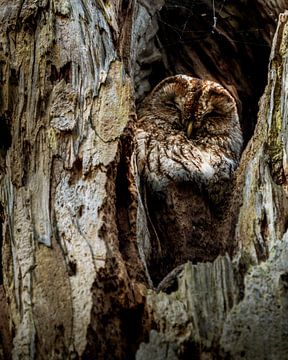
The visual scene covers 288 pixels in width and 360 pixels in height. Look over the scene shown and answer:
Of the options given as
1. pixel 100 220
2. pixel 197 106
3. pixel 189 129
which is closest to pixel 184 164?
pixel 189 129

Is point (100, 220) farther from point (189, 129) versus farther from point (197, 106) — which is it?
point (197, 106)

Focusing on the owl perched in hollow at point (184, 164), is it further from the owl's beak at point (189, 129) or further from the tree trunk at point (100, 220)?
the tree trunk at point (100, 220)

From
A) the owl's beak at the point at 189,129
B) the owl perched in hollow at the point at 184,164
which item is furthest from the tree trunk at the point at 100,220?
the owl's beak at the point at 189,129

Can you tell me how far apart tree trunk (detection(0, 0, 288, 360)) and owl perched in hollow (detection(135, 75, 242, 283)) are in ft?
0.82

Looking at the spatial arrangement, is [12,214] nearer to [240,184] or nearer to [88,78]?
[88,78]

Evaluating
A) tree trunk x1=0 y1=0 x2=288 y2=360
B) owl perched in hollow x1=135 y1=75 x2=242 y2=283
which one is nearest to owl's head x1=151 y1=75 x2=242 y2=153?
owl perched in hollow x1=135 y1=75 x2=242 y2=283

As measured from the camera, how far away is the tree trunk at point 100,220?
71.0 inches

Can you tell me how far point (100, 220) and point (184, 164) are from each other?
1.05m

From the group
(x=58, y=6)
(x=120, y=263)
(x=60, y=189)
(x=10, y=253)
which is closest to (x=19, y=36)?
(x=58, y=6)

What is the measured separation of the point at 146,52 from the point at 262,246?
6.00 ft

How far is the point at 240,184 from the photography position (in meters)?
2.49

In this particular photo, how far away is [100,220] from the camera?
201 centimetres

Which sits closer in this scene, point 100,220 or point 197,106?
point 100,220

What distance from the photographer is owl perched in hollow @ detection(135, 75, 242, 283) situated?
270 centimetres
